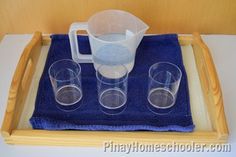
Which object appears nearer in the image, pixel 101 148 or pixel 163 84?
pixel 101 148

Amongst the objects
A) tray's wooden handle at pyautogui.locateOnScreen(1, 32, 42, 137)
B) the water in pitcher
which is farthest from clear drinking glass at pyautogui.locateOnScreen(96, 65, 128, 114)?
tray's wooden handle at pyautogui.locateOnScreen(1, 32, 42, 137)

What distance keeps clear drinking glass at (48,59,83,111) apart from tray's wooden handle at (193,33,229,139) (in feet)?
0.93

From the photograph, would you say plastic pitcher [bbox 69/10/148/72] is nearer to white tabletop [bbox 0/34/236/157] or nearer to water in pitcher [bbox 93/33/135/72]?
water in pitcher [bbox 93/33/135/72]

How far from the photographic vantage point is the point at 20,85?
2.07 ft

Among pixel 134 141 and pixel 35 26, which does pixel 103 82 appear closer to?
pixel 134 141

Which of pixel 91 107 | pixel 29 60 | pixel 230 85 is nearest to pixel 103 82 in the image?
pixel 91 107

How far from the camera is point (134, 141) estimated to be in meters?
0.56

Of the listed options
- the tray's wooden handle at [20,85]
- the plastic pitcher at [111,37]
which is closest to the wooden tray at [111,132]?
the tray's wooden handle at [20,85]

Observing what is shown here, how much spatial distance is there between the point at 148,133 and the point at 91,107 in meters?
0.14

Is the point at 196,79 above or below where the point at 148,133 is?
above

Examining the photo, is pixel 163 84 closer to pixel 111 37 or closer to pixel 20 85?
pixel 111 37

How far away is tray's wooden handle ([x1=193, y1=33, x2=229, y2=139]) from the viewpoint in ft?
1.86

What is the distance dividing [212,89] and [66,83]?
329 millimetres

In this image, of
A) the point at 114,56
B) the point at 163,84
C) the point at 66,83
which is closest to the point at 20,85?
the point at 66,83
